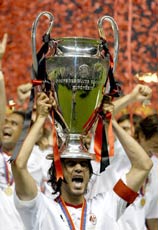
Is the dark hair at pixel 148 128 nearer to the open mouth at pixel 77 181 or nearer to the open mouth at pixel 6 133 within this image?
the open mouth at pixel 6 133

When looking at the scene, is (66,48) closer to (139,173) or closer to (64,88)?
(64,88)

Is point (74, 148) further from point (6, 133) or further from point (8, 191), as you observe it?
point (6, 133)

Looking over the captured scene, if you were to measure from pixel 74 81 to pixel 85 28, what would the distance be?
8522 millimetres

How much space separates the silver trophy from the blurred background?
7520 mm

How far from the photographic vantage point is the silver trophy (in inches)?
218

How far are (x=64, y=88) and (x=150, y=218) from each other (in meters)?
2.03

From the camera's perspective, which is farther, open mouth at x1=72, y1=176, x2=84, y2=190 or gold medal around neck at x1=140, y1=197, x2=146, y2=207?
gold medal around neck at x1=140, y1=197, x2=146, y2=207

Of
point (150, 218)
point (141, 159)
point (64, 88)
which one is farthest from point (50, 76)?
point (150, 218)

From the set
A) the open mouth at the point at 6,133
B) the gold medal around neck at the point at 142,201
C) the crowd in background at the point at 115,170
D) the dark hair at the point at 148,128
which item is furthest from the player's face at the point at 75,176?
the open mouth at the point at 6,133

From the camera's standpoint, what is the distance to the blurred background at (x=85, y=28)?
44.4 ft

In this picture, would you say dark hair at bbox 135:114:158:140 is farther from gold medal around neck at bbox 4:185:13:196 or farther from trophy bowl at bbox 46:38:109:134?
trophy bowl at bbox 46:38:109:134

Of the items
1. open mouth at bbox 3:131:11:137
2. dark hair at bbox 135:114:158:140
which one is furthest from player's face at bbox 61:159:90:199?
open mouth at bbox 3:131:11:137

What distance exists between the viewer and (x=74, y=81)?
18.1 ft

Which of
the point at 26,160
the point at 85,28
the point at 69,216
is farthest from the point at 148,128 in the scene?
the point at 85,28
